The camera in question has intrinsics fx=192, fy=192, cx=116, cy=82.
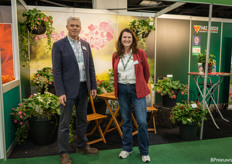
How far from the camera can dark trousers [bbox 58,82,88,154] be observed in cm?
247

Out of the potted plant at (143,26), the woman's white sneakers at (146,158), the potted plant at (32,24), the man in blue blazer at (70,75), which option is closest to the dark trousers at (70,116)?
the man in blue blazer at (70,75)

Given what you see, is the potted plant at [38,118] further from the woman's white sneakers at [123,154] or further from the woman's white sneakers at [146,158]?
the woman's white sneakers at [146,158]

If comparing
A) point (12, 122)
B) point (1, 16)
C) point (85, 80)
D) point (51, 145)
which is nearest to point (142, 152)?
point (85, 80)

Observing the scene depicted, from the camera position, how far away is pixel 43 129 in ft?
10.1

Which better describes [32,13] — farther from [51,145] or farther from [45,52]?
[51,145]

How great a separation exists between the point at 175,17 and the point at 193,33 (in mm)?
705

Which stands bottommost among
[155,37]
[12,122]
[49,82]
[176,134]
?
[176,134]

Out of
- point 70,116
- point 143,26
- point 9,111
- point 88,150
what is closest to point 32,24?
point 9,111

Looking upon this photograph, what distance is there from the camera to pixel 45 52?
14.8 ft

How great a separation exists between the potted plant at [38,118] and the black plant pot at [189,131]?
2202 mm

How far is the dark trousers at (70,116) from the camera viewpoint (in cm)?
247

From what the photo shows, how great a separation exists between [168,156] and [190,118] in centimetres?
87

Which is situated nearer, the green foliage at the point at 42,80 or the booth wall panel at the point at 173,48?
the green foliage at the point at 42,80

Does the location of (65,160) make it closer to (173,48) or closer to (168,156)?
(168,156)
